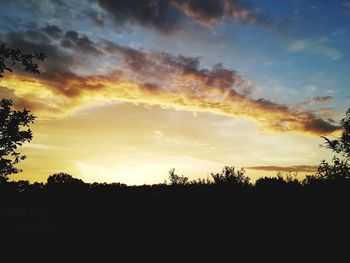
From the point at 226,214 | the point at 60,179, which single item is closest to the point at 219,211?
the point at 226,214

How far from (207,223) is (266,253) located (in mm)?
4404

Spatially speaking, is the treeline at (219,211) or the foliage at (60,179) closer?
the treeline at (219,211)

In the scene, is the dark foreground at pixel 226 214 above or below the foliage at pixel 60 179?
below

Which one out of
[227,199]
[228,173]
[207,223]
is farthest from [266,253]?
[228,173]

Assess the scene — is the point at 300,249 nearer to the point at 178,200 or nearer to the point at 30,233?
the point at 178,200

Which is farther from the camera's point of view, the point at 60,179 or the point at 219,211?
the point at 60,179

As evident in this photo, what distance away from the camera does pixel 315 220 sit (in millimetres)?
15578

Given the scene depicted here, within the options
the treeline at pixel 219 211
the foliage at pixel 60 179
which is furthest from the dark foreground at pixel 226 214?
the foliage at pixel 60 179

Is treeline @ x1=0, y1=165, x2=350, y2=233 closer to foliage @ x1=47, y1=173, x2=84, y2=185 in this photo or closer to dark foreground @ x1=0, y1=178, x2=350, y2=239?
dark foreground @ x1=0, y1=178, x2=350, y2=239

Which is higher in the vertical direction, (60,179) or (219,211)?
(60,179)

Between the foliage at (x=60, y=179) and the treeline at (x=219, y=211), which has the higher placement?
the foliage at (x=60, y=179)

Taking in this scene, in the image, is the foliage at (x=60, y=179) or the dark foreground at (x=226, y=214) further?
the foliage at (x=60, y=179)

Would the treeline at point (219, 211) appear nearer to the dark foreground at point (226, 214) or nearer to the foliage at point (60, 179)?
the dark foreground at point (226, 214)

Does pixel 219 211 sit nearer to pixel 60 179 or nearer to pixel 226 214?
pixel 226 214
